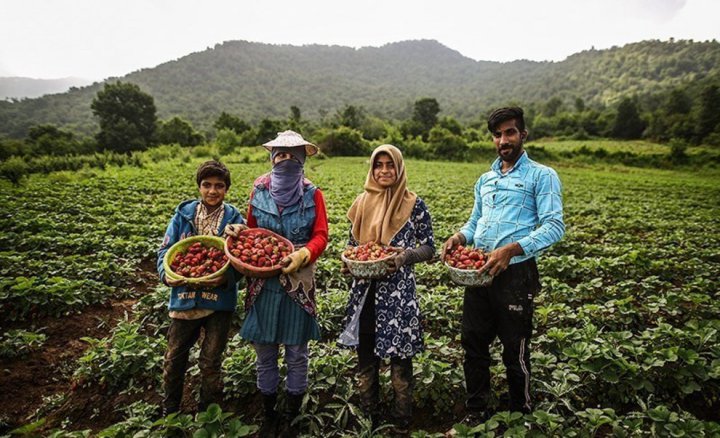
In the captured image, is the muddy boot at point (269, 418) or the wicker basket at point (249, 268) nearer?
the wicker basket at point (249, 268)

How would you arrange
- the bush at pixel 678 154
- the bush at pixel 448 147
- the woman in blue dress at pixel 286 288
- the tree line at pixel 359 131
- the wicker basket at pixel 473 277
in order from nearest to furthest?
the wicker basket at pixel 473 277
the woman in blue dress at pixel 286 288
the bush at pixel 678 154
the tree line at pixel 359 131
the bush at pixel 448 147

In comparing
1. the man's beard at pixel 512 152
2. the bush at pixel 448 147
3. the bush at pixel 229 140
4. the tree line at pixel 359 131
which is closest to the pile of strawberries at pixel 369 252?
the man's beard at pixel 512 152

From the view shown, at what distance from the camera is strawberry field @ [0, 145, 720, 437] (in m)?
2.89

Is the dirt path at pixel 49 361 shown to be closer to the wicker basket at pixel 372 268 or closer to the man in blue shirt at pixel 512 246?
the wicker basket at pixel 372 268

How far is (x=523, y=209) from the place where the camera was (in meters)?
2.75

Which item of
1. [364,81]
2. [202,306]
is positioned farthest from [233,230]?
[364,81]

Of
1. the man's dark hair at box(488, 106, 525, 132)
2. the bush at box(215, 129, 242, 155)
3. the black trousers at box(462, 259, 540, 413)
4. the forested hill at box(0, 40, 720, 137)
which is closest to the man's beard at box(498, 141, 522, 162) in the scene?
the man's dark hair at box(488, 106, 525, 132)

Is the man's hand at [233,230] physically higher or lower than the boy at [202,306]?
higher

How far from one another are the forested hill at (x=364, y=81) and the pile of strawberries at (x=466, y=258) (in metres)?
71.3

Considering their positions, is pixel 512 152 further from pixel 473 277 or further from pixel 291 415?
pixel 291 415

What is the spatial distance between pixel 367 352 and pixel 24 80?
8668 inches

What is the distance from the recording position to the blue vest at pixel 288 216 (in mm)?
2961

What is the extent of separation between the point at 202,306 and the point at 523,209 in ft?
8.26

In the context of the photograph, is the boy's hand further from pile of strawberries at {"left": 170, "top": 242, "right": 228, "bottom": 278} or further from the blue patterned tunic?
→ the blue patterned tunic
